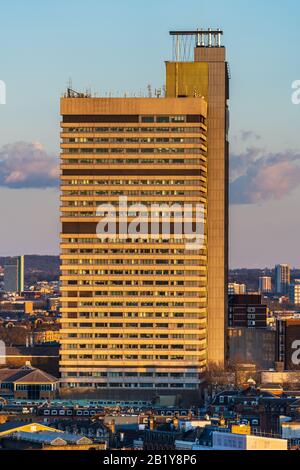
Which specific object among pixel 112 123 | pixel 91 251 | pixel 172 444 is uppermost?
pixel 112 123

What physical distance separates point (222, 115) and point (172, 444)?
47740 mm

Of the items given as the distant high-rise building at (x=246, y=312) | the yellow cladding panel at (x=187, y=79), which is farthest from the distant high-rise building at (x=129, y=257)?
the distant high-rise building at (x=246, y=312)

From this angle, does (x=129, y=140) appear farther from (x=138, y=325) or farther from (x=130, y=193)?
(x=138, y=325)

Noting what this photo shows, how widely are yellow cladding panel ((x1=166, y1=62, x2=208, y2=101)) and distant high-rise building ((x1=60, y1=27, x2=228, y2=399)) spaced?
341 centimetres

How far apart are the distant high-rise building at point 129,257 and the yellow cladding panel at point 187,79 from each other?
3.41 metres

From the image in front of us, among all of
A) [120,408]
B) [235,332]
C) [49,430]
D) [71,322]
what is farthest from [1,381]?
[49,430]

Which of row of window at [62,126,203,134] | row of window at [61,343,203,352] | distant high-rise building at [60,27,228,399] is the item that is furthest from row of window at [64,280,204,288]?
row of window at [62,126,203,134]

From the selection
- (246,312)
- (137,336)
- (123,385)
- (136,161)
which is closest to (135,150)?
(136,161)

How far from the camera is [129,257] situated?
12650 centimetres

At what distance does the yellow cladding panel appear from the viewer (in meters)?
130

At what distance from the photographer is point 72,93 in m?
129

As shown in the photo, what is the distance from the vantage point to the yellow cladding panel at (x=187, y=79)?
130 metres

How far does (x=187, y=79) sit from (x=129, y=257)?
12205 millimetres
